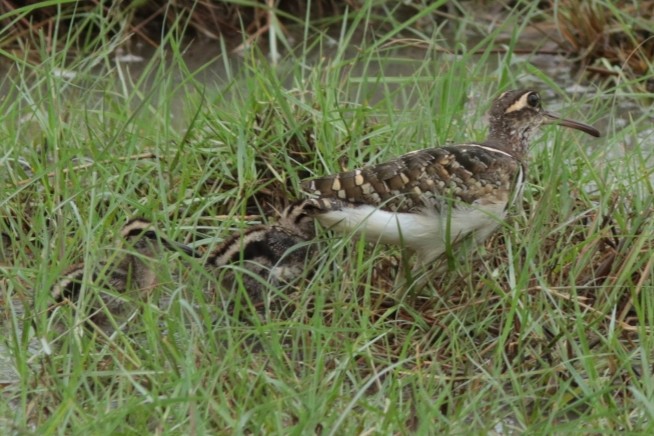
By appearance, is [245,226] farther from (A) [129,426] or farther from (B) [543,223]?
(A) [129,426]

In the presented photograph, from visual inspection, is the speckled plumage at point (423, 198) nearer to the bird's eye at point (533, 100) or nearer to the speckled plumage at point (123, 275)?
the bird's eye at point (533, 100)

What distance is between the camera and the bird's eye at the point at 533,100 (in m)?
5.30

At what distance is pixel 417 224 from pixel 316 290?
448 mm

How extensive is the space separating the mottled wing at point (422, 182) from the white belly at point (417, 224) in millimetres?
33

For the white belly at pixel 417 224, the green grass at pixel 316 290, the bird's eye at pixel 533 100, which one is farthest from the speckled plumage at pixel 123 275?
the bird's eye at pixel 533 100

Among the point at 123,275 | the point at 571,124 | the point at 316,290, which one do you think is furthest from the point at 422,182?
the point at 123,275

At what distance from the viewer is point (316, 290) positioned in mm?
4543

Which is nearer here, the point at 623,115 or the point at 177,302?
the point at 177,302

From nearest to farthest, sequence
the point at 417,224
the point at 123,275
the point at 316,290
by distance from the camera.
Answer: the point at 316,290
the point at 417,224
the point at 123,275

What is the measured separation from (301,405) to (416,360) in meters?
0.64

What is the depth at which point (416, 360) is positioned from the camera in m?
4.45

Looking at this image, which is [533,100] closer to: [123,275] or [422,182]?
[422,182]

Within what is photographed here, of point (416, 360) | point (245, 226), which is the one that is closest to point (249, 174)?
point (245, 226)

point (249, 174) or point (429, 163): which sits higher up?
point (429, 163)
